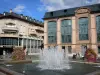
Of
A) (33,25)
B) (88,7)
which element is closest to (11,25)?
(33,25)

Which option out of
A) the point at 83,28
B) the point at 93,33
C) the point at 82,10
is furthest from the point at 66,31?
the point at 93,33

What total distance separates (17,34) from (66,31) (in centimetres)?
1746

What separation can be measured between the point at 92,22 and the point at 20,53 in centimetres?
3232

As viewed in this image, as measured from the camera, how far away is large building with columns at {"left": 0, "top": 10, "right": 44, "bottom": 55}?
2552 inches

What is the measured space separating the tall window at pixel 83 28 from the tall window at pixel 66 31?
3237mm

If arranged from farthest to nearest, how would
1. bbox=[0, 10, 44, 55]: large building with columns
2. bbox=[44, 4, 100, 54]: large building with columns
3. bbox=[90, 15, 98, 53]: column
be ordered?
bbox=[0, 10, 44, 55]: large building with columns
bbox=[44, 4, 100, 54]: large building with columns
bbox=[90, 15, 98, 53]: column

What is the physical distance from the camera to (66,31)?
199 ft

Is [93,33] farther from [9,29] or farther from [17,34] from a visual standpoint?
[9,29]

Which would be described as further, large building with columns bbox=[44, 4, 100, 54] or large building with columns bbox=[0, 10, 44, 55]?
large building with columns bbox=[0, 10, 44, 55]

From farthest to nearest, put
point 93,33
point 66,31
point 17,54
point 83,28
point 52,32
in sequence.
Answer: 1. point 52,32
2. point 66,31
3. point 83,28
4. point 93,33
5. point 17,54

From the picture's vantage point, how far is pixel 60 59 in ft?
73.4

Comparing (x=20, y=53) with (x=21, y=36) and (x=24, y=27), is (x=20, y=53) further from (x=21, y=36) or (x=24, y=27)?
(x=24, y=27)

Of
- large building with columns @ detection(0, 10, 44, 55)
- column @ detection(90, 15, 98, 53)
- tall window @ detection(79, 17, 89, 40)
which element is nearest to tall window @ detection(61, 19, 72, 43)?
tall window @ detection(79, 17, 89, 40)

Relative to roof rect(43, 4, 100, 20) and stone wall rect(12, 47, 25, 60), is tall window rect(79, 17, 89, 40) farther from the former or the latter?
stone wall rect(12, 47, 25, 60)
